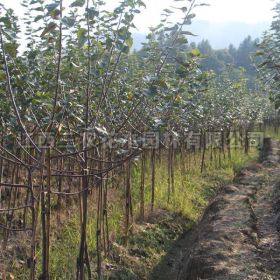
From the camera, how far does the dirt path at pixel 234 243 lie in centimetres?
455

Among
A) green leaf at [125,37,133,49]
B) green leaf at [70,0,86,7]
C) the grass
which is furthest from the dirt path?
green leaf at [70,0,86,7]

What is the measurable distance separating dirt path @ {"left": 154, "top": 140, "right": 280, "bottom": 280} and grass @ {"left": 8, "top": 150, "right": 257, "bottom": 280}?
255 millimetres

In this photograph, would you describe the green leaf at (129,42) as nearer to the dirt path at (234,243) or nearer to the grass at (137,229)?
the grass at (137,229)

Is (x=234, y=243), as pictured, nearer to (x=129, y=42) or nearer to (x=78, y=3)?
(x=129, y=42)

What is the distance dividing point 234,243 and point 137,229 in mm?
1476

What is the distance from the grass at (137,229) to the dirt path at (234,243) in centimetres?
25

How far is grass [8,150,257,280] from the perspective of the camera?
5.00 metres

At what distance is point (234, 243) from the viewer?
17.7ft

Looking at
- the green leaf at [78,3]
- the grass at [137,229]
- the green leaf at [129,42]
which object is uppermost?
the green leaf at [78,3]

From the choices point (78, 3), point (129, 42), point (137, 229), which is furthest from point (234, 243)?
point (78, 3)

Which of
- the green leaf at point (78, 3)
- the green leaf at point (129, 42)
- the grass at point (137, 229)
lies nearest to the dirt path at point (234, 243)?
the grass at point (137, 229)

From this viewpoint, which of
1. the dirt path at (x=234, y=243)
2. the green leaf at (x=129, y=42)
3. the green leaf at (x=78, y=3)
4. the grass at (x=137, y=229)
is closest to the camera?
the green leaf at (x=78, y=3)

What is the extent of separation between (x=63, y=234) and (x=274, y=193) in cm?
475

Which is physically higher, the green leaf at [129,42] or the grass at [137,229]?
the green leaf at [129,42]
